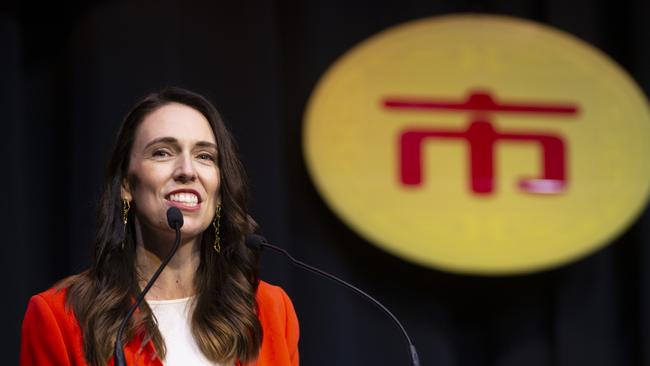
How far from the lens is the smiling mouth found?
2.05m

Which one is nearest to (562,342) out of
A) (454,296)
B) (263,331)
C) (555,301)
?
(555,301)

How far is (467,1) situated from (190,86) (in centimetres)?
95

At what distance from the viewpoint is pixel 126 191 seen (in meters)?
2.14

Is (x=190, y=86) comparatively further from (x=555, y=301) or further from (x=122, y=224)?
(x=555, y=301)

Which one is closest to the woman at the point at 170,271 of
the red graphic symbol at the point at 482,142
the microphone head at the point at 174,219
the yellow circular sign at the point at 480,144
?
the microphone head at the point at 174,219

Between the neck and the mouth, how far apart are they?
0.27 ft

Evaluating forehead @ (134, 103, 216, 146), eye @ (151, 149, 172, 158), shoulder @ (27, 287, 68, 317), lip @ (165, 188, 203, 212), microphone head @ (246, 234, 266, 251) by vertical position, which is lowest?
shoulder @ (27, 287, 68, 317)

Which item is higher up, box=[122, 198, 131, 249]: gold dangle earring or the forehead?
the forehead

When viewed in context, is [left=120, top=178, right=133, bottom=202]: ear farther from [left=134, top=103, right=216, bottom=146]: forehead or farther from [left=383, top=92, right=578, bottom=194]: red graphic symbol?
[left=383, top=92, right=578, bottom=194]: red graphic symbol

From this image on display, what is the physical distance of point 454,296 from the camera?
317 cm

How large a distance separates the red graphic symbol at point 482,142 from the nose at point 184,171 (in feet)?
3.98

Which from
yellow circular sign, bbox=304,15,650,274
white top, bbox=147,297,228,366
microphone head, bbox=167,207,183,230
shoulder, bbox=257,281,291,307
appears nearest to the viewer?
microphone head, bbox=167,207,183,230

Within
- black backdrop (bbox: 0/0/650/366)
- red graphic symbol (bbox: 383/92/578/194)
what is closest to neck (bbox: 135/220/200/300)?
black backdrop (bbox: 0/0/650/366)

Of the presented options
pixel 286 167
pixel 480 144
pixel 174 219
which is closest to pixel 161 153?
pixel 174 219
